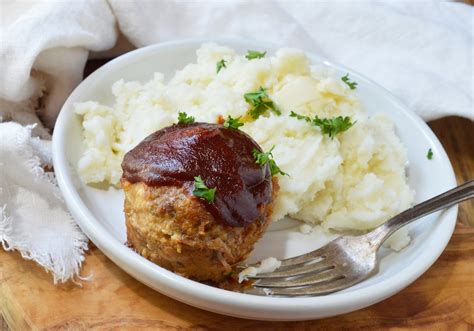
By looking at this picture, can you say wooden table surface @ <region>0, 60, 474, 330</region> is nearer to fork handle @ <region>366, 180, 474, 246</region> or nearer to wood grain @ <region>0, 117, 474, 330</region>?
wood grain @ <region>0, 117, 474, 330</region>

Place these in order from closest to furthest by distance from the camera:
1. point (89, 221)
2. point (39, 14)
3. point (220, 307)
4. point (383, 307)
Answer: point (220, 307), point (89, 221), point (383, 307), point (39, 14)

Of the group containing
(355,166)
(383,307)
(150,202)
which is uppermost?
(150,202)

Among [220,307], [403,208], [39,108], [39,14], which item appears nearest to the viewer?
[220,307]

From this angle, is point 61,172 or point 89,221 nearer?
point 89,221

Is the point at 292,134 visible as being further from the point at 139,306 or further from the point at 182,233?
the point at 139,306

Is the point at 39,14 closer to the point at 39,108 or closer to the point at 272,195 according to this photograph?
the point at 39,108

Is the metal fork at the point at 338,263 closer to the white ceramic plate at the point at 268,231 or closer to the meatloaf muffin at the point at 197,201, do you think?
the white ceramic plate at the point at 268,231

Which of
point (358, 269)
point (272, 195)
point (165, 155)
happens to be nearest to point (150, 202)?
point (165, 155)

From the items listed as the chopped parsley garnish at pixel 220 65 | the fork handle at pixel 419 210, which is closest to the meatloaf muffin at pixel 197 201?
the fork handle at pixel 419 210
